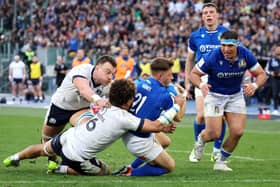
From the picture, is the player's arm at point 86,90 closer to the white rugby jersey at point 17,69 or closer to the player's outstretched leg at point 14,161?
the player's outstretched leg at point 14,161

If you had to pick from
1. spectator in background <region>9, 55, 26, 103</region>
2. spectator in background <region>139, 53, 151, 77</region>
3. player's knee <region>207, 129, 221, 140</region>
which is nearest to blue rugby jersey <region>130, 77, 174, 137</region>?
player's knee <region>207, 129, 221, 140</region>

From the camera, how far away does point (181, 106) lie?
11312 millimetres

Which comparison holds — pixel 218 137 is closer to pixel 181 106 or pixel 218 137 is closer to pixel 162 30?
pixel 181 106

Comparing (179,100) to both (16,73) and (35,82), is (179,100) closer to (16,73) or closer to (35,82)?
(35,82)

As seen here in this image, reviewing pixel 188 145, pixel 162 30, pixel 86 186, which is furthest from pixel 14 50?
pixel 86 186

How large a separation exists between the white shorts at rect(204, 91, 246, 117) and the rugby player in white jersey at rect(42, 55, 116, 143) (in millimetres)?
1747

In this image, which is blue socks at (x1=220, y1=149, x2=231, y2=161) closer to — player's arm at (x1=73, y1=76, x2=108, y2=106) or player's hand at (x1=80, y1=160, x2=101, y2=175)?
player's hand at (x1=80, y1=160, x2=101, y2=175)

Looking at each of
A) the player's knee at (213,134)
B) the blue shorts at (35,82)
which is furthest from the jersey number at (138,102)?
the blue shorts at (35,82)

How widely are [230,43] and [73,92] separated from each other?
234 cm

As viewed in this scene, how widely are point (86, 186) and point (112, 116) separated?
1.11 m

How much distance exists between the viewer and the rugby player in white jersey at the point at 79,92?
37.5 feet

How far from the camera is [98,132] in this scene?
35.0ft

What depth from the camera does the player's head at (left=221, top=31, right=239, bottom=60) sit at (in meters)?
12.0

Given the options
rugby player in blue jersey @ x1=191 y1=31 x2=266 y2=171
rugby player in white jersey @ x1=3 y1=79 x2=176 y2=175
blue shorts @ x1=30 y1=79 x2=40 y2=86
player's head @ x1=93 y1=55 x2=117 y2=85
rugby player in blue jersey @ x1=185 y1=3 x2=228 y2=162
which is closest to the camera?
rugby player in white jersey @ x1=3 y1=79 x2=176 y2=175
